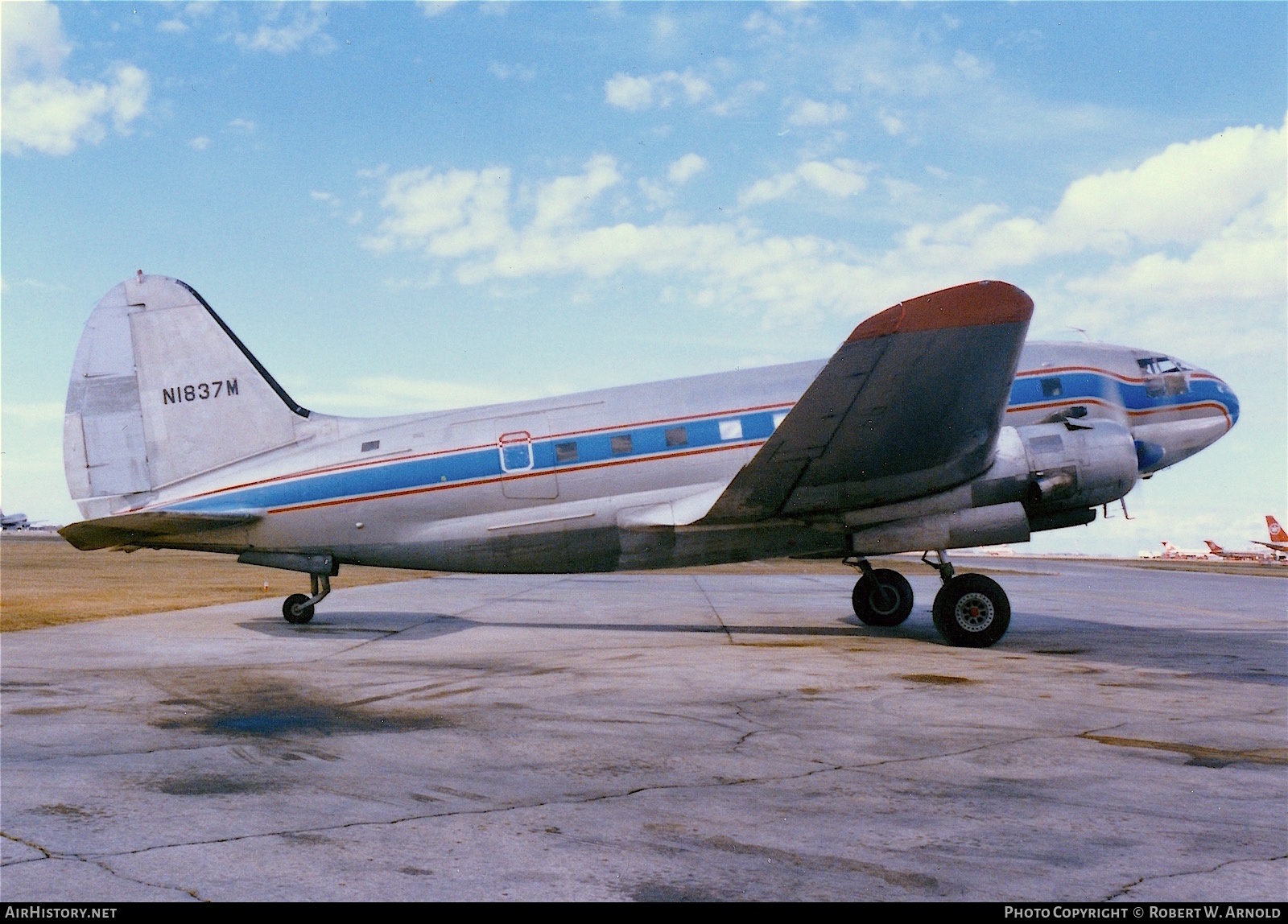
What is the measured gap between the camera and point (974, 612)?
539 inches

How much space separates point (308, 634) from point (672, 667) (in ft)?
22.6

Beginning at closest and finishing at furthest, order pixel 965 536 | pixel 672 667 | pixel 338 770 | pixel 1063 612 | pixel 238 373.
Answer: pixel 338 770 → pixel 672 667 → pixel 965 536 → pixel 238 373 → pixel 1063 612

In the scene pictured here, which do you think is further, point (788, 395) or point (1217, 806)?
point (788, 395)

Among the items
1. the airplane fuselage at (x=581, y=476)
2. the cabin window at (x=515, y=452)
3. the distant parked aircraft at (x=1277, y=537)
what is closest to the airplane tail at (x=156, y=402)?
the airplane fuselage at (x=581, y=476)

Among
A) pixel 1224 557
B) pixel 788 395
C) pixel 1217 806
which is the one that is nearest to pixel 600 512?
pixel 788 395

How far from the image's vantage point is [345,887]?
154 inches

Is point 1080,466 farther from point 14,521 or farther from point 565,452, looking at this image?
point 14,521

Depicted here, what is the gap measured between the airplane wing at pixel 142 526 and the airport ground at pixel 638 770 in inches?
63.3

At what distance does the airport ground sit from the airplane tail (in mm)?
3295

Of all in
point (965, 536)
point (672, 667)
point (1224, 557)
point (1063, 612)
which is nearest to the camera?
point (672, 667)

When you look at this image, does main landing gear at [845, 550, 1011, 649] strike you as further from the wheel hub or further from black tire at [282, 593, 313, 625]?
black tire at [282, 593, 313, 625]

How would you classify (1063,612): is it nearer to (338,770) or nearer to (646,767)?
(646,767)

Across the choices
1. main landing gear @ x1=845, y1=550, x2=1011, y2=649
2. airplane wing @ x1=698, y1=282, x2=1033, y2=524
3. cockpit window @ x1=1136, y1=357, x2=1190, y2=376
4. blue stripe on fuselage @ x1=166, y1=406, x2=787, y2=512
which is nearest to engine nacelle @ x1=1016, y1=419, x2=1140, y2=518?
airplane wing @ x1=698, y1=282, x2=1033, y2=524

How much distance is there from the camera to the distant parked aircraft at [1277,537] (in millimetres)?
71438
